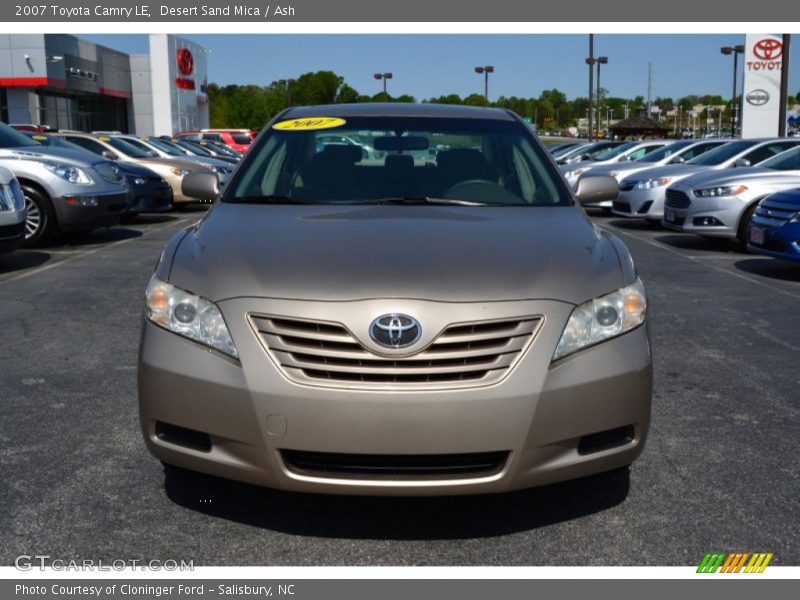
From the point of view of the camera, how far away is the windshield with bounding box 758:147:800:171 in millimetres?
12211

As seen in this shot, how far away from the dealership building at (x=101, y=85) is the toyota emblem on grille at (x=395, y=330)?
43.0 m

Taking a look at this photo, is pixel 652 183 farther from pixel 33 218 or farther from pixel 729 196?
pixel 33 218

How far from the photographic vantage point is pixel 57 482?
372 cm

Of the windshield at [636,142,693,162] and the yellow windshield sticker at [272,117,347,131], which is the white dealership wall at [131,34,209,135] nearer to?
the windshield at [636,142,693,162]

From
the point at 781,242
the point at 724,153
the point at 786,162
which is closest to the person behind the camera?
the point at 781,242

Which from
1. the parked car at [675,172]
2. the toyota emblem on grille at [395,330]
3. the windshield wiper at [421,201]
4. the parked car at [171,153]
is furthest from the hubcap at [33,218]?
the toyota emblem on grille at [395,330]

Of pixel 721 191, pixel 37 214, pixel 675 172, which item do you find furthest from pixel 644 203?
pixel 37 214

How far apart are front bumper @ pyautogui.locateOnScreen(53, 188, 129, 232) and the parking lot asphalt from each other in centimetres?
540

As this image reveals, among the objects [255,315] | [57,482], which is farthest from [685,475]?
[57,482]

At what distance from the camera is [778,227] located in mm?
9469

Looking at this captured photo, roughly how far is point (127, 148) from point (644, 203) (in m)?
10.00

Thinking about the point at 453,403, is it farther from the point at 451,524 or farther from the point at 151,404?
the point at 151,404

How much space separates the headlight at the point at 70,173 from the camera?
439 inches

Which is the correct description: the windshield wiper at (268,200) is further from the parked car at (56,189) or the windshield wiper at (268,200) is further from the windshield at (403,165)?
the parked car at (56,189)
